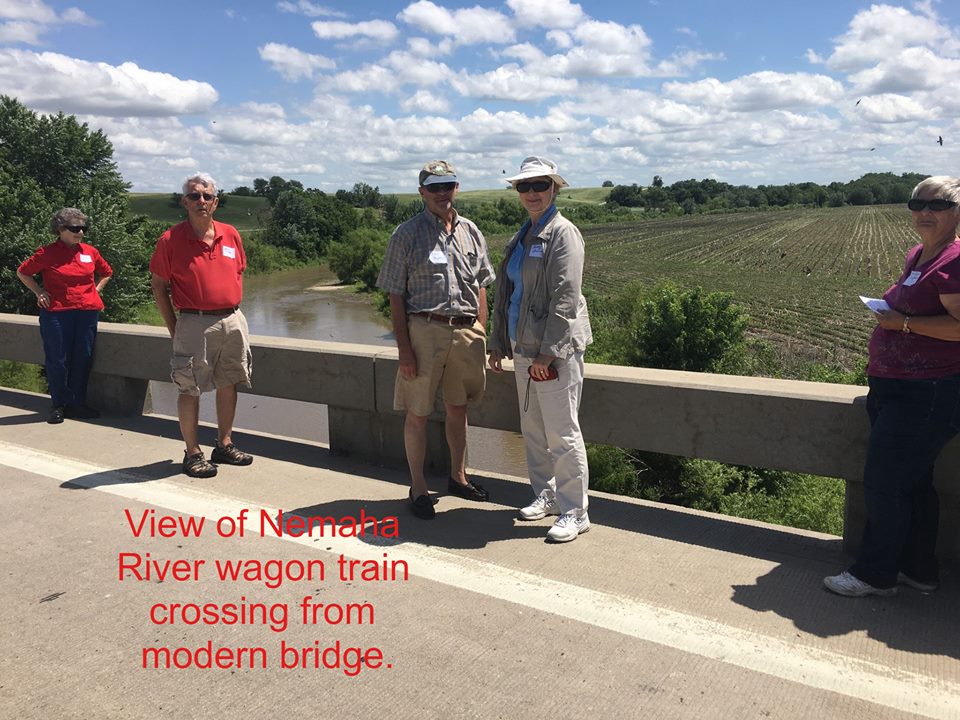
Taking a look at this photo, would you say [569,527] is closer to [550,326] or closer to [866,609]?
[550,326]

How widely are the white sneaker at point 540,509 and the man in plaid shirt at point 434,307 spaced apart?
0.50 meters

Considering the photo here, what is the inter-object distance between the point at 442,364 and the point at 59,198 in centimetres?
2627

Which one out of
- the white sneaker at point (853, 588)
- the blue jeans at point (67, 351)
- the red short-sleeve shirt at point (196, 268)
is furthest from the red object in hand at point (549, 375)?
the blue jeans at point (67, 351)

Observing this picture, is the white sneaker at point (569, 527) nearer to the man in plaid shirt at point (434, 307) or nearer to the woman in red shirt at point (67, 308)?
the man in plaid shirt at point (434, 307)

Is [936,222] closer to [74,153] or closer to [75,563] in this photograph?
[75,563]

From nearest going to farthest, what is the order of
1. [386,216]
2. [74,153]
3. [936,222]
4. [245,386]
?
[936,222] → [245,386] → [74,153] → [386,216]

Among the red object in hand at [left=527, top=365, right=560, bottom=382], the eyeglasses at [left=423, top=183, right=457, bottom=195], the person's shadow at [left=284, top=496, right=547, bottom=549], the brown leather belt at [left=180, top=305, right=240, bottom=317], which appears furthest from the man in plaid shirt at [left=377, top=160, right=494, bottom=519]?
the brown leather belt at [left=180, top=305, right=240, bottom=317]

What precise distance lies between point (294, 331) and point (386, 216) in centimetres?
8365

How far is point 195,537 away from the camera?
14.0 feet

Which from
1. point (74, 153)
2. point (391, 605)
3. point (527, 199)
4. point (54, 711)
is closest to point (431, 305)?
point (527, 199)

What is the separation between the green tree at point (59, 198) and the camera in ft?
75.4

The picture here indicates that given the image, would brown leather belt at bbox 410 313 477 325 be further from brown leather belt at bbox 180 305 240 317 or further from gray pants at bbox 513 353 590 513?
brown leather belt at bbox 180 305 240 317

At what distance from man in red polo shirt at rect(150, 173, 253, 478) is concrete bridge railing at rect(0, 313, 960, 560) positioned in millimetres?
544

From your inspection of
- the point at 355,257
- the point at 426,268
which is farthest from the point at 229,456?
the point at 355,257
